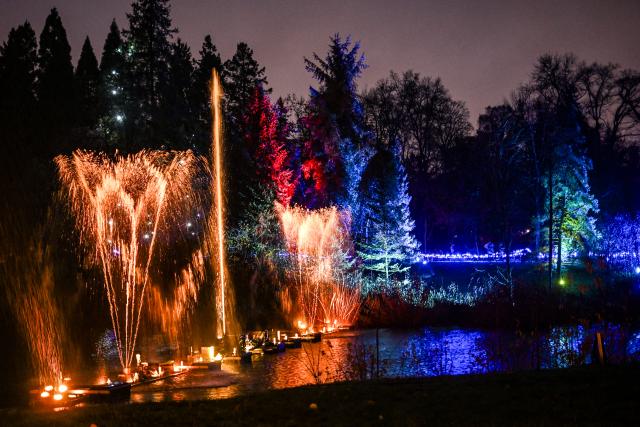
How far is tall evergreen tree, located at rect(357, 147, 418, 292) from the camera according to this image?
38.1 meters

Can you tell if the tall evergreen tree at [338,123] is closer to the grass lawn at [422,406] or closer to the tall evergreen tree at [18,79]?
the tall evergreen tree at [18,79]

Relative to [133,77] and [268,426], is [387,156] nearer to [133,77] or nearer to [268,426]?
[133,77]

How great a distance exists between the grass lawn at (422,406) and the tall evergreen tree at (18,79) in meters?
30.0

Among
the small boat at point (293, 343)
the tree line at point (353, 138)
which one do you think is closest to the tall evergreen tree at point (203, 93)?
the tree line at point (353, 138)

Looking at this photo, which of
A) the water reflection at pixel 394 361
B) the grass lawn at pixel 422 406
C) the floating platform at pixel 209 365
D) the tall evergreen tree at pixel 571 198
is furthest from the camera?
the tall evergreen tree at pixel 571 198

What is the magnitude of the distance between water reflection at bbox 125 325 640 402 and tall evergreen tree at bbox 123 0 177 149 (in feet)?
65.7

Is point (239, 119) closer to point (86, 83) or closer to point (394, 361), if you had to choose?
point (86, 83)

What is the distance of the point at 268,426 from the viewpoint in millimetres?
7836

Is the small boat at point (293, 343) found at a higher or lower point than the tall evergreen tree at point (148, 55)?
lower

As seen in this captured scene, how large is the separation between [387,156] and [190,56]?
757 inches

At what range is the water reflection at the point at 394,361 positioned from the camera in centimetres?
1388

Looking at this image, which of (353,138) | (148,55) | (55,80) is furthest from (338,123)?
(55,80)

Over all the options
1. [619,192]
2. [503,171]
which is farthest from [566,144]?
[619,192]

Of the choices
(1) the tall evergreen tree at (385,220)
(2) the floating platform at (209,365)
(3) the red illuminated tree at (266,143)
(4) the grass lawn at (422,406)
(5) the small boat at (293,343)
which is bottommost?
(5) the small boat at (293,343)
